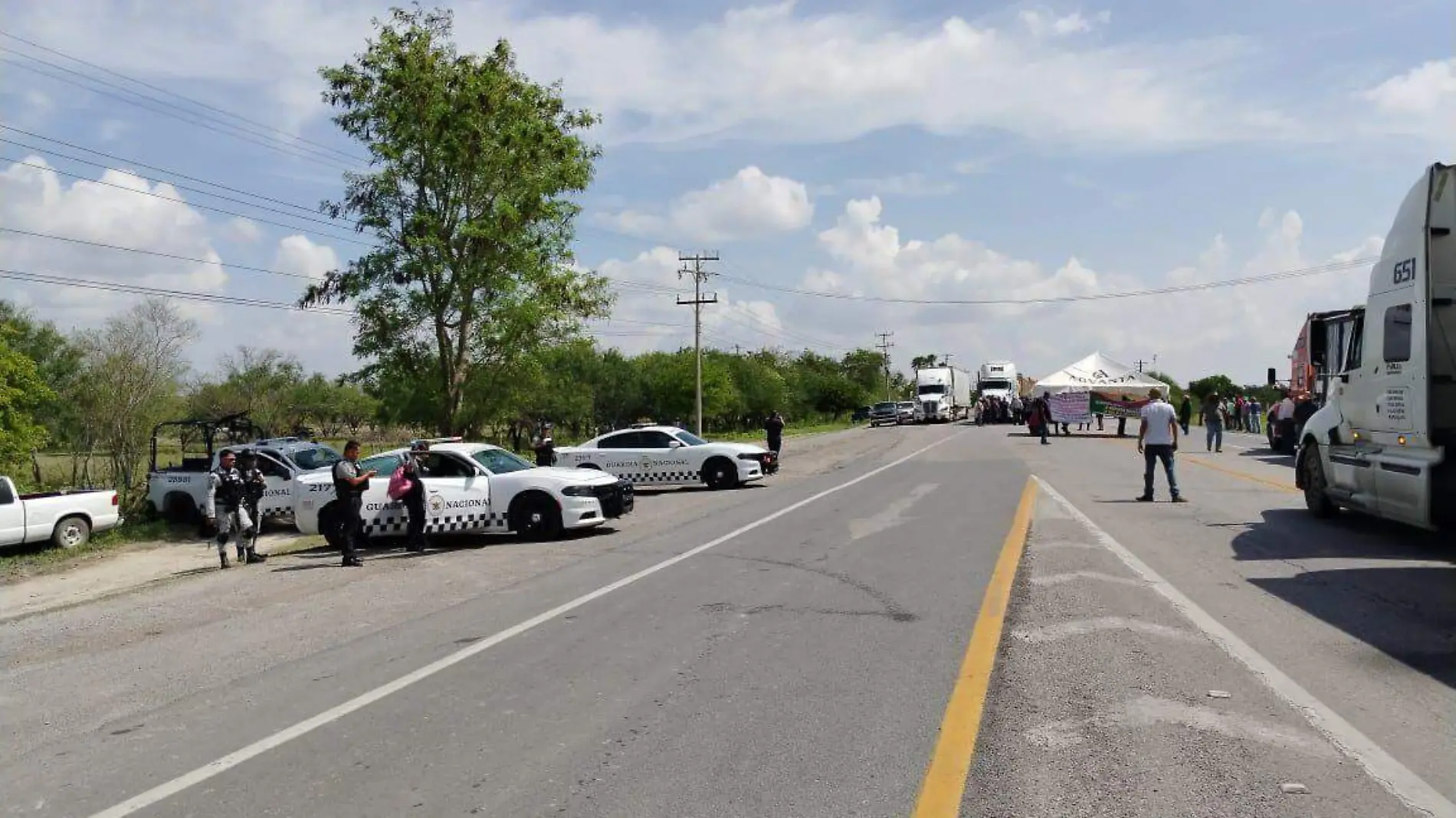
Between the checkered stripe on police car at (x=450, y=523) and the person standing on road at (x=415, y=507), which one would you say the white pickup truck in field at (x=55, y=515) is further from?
the person standing on road at (x=415, y=507)

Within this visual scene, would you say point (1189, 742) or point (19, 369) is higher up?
point (19, 369)

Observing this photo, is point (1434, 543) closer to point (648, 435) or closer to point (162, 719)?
point (162, 719)

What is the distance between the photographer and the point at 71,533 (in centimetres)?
1877

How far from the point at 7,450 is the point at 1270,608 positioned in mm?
→ 25539

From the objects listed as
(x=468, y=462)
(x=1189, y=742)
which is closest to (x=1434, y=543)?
(x=1189, y=742)

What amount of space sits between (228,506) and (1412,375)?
14.2 m

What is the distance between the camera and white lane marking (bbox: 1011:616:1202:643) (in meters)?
7.45

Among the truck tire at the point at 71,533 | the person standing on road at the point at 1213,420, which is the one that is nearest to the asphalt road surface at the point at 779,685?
the truck tire at the point at 71,533

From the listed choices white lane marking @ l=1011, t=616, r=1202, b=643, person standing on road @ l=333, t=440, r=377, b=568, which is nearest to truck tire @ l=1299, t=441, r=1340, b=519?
white lane marking @ l=1011, t=616, r=1202, b=643

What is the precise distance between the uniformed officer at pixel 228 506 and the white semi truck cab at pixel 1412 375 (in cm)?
1390

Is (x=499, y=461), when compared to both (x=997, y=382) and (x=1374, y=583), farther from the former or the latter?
(x=997, y=382)

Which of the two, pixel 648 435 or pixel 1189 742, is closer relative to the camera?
pixel 1189 742

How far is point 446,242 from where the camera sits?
2922cm

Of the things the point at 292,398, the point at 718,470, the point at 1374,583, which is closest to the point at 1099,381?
the point at 718,470
